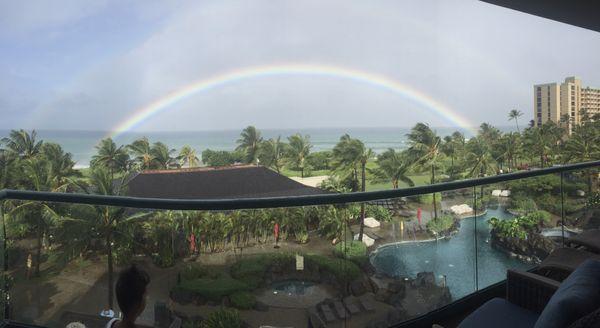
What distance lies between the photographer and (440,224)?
277 cm

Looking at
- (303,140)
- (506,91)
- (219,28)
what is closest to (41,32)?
(219,28)

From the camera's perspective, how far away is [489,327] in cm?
165

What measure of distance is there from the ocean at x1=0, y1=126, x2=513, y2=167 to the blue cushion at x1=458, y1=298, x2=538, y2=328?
50849mm

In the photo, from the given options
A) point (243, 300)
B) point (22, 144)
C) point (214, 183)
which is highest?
point (22, 144)

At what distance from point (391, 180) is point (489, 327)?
1967 inches

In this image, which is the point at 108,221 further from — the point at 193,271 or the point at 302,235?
the point at 302,235

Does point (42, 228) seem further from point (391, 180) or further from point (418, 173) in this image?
point (418, 173)

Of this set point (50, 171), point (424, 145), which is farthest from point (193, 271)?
point (424, 145)

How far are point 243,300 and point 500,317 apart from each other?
1.26 meters

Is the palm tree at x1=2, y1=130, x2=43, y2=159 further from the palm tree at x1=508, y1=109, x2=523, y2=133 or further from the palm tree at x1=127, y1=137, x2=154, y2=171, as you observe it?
the palm tree at x1=508, y1=109, x2=523, y2=133

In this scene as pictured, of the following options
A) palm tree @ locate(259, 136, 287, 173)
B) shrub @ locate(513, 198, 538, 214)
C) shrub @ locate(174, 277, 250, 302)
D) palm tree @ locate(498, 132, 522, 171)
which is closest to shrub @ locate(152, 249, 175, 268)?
shrub @ locate(174, 277, 250, 302)

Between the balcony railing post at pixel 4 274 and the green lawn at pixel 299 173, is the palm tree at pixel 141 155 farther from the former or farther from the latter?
the balcony railing post at pixel 4 274

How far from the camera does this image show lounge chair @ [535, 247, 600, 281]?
6.82 ft

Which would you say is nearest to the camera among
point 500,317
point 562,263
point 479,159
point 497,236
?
point 500,317
